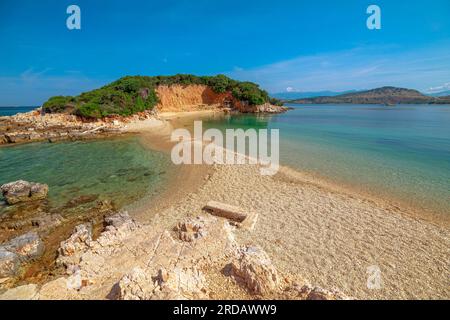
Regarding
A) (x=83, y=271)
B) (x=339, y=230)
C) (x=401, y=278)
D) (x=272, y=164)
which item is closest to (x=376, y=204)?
(x=339, y=230)

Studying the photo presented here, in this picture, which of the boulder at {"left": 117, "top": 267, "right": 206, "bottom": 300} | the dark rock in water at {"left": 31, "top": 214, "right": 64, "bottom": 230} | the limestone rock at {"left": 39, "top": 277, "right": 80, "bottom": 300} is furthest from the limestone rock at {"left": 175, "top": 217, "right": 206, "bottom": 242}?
the dark rock in water at {"left": 31, "top": 214, "right": 64, "bottom": 230}

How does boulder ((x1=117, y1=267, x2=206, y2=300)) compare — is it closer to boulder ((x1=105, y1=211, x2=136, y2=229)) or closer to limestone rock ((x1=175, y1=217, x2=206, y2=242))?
limestone rock ((x1=175, y1=217, x2=206, y2=242))

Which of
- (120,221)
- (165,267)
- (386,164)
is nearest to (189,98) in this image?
(386,164)

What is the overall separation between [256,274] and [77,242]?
5375mm

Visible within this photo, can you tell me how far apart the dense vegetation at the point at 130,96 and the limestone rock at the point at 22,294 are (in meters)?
31.5

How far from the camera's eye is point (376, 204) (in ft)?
28.0

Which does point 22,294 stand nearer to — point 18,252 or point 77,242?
point 77,242

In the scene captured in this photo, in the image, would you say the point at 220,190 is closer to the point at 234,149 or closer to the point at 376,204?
the point at 376,204

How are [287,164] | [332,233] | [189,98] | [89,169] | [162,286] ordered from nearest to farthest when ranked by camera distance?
[162,286] < [332,233] < [89,169] < [287,164] < [189,98]

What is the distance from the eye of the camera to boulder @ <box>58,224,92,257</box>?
19.2 ft

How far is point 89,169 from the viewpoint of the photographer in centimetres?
1355

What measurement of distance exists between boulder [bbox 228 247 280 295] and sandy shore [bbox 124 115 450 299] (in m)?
1.21

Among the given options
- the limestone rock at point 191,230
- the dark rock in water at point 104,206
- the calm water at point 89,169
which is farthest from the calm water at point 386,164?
the dark rock in water at point 104,206

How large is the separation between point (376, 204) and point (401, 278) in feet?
14.3
